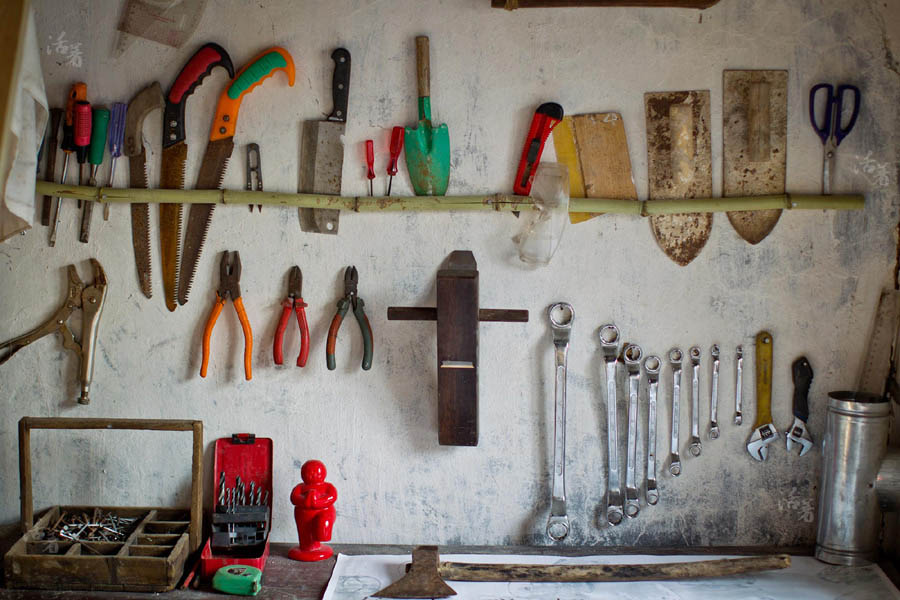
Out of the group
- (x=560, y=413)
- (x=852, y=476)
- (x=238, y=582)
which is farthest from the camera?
(x=560, y=413)

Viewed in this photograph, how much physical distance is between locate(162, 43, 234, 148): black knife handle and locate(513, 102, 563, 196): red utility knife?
2.55ft

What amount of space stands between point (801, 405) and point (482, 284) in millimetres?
887

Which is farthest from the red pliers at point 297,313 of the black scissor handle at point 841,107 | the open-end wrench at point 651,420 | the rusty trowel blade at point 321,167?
the black scissor handle at point 841,107

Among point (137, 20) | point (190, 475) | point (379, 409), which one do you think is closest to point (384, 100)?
point (137, 20)

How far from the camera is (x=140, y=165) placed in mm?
2170

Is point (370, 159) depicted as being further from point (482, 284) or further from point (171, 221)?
point (171, 221)

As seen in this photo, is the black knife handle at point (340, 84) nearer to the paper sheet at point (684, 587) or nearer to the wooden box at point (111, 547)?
the wooden box at point (111, 547)

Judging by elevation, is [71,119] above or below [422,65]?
below

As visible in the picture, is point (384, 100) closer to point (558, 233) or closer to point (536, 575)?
point (558, 233)

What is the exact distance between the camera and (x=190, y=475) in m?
2.25

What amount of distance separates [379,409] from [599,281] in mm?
676

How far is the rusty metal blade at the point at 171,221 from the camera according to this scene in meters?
2.16

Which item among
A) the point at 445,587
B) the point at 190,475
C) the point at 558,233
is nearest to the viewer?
the point at 445,587

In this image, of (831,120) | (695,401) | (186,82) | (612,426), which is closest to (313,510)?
(612,426)
